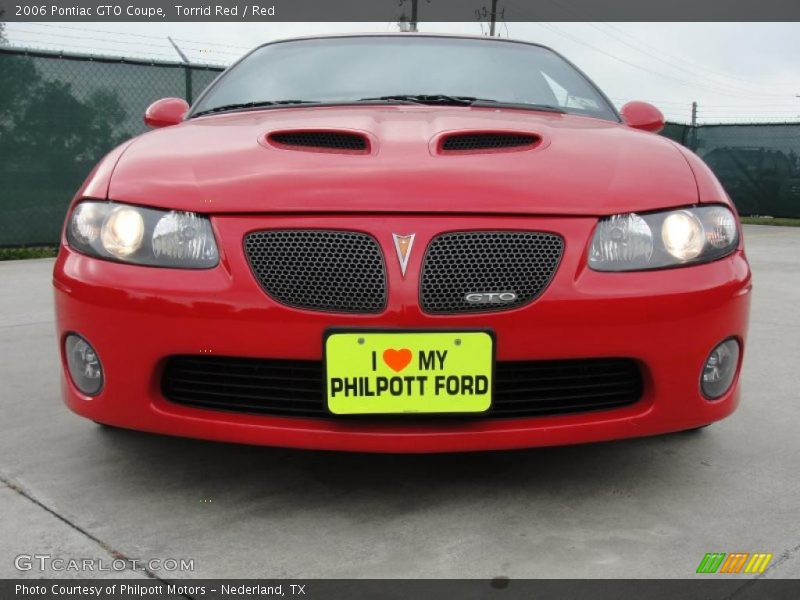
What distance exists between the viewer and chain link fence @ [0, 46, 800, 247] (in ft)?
23.8

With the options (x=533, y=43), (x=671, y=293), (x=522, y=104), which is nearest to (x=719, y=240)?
(x=671, y=293)

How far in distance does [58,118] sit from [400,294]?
22.5ft

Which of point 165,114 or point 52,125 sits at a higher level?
point 165,114

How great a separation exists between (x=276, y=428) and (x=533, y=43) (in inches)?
84.6

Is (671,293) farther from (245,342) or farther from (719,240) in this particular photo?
(245,342)

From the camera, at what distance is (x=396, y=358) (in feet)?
5.51

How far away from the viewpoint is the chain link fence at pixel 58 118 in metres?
7.25

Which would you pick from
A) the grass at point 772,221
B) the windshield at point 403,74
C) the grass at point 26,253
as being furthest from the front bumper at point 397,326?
the grass at point 772,221

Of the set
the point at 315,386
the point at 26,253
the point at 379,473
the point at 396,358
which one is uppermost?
the point at 396,358

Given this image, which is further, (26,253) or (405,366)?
(26,253)

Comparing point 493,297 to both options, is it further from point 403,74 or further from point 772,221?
point 772,221

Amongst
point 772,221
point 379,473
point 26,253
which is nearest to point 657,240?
point 379,473

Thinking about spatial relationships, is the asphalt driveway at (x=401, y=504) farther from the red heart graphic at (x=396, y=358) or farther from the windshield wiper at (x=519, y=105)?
the windshield wiper at (x=519, y=105)

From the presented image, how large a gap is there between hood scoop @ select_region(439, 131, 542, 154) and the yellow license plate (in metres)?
0.58
